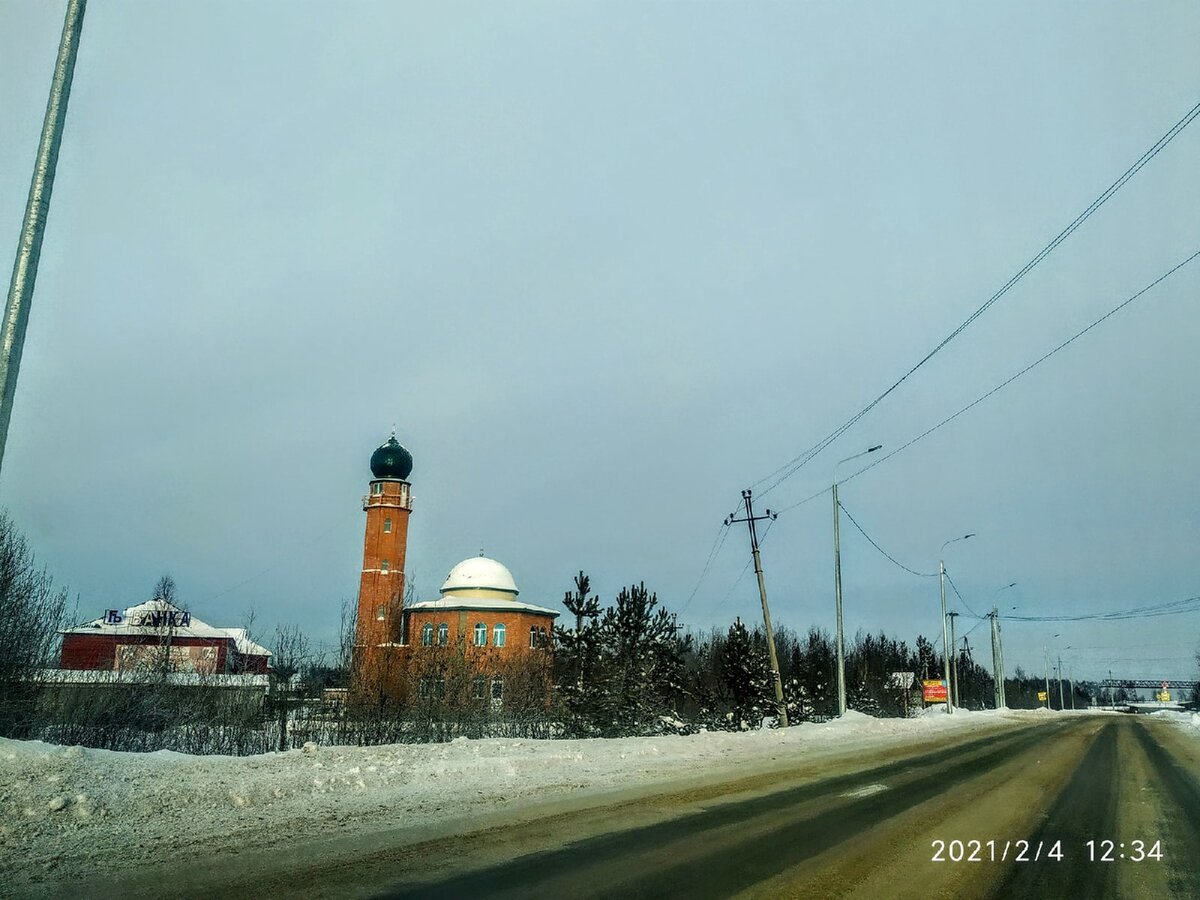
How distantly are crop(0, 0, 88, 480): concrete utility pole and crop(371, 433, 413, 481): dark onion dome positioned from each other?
221 feet

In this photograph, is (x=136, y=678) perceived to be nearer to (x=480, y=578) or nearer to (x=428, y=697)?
(x=428, y=697)

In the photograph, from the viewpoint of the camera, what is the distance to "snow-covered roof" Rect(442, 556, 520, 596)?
77812mm

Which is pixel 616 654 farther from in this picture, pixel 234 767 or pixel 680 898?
pixel 680 898

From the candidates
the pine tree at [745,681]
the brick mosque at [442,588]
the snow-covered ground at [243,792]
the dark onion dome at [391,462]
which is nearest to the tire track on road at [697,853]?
the snow-covered ground at [243,792]

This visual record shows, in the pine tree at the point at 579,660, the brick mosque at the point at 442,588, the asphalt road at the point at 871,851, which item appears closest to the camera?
the asphalt road at the point at 871,851

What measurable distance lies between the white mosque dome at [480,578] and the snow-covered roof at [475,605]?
1.10 meters

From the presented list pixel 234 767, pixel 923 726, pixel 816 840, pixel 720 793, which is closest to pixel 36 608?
pixel 234 767

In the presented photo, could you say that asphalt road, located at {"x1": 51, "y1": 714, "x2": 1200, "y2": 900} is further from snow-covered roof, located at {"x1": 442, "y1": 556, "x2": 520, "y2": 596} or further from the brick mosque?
snow-covered roof, located at {"x1": 442, "y1": 556, "x2": 520, "y2": 596}

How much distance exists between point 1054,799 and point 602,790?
689cm

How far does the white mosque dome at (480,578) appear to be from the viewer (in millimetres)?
77750

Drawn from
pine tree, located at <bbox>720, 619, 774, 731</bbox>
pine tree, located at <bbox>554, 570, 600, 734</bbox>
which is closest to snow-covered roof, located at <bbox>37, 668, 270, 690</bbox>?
pine tree, located at <bbox>554, 570, 600, 734</bbox>

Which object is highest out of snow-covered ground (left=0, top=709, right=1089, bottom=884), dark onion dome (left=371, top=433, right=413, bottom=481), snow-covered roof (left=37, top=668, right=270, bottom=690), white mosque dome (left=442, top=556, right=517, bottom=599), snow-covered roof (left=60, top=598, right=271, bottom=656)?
dark onion dome (left=371, top=433, right=413, bottom=481)

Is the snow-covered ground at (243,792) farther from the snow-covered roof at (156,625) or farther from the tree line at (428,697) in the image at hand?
the snow-covered roof at (156,625)

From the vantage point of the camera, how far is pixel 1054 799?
1306 centimetres
